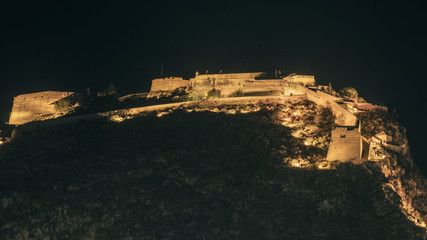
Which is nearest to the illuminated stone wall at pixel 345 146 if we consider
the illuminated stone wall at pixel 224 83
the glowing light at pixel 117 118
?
the illuminated stone wall at pixel 224 83

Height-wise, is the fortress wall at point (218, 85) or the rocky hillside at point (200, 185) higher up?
the fortress wall at point (218, 85)

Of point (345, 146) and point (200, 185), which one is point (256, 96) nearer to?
point (345, 146)

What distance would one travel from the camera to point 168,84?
280 ft

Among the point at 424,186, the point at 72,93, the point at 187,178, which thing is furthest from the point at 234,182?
the point at 72,93

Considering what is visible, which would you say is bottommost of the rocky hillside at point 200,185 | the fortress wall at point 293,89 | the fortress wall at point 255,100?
the rocky hillside at point 200,185

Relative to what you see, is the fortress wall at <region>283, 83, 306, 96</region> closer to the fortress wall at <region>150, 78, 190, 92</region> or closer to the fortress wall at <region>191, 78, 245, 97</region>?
the fortress wall at <region>191, 78, 245, 97</region>

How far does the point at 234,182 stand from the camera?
55031 mm

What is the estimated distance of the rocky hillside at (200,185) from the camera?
48312 mm

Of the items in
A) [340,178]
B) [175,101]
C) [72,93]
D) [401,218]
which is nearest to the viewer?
[401,218]

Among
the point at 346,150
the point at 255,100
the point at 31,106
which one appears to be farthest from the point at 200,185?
the point at 31,106

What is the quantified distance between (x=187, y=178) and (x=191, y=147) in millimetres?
6878

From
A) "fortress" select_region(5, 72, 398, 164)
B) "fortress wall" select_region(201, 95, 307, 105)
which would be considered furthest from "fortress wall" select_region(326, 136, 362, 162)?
"fortress wall" select_region(201, 95, 307, 105)

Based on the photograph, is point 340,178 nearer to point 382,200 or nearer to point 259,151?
point 382,200

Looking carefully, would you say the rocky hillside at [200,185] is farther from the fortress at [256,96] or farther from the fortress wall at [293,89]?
the fortress wall at [293,89]
